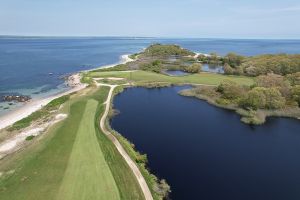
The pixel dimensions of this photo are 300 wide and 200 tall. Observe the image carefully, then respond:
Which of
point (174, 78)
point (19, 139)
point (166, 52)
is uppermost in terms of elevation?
point (166, 52)

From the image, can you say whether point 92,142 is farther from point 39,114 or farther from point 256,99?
point 256,99

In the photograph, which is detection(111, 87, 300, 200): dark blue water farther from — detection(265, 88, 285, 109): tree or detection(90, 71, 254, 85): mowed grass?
detection(90, 71, 254, 85): mowed grass

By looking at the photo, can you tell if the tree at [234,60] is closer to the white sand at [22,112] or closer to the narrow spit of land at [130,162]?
the white sand at [22,112]

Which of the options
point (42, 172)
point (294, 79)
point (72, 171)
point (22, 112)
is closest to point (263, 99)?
point (294, 79)

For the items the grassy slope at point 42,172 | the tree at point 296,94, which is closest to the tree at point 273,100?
the tree at point 296,94

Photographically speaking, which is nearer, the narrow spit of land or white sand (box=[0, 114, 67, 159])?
the narrow spit of land

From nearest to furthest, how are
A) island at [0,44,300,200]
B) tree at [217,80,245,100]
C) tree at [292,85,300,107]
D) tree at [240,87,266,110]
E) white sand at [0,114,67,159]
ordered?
island at [0,44,300,200]
white sand at [0,114,67,159]
tree at [240,87,266,110]
tree at [292,85,300,107]
tree at [217,80,245,100]

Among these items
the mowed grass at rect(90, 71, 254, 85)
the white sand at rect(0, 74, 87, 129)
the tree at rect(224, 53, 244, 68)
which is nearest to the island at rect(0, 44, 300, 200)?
the mowed grass at rect(90, 71, 254, 85)
